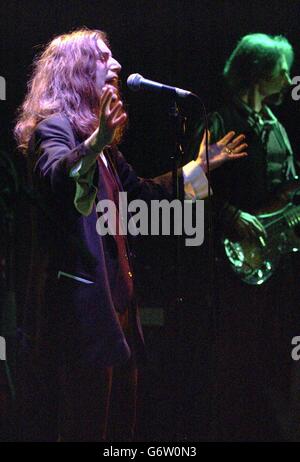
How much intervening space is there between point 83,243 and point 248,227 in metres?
1.04

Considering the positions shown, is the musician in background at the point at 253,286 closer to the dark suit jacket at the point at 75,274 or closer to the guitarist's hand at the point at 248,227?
the guitarist's hand at the point at 248,227

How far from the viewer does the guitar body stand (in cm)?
285

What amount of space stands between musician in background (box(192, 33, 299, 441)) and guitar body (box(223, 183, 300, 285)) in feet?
0.09

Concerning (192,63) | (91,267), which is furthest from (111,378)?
(192,63)

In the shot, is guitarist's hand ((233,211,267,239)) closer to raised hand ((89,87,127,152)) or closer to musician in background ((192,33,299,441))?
musician in background ((192,33,299,441))

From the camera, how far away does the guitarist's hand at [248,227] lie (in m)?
2.85

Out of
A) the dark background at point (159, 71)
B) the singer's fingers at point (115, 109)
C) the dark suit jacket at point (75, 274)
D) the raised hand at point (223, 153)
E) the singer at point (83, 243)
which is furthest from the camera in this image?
the dark background at point (159, 71)

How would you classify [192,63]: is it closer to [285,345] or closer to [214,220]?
[214,220]

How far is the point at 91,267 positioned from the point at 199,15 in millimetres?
1371

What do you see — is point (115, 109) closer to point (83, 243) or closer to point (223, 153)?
point (83, 243)

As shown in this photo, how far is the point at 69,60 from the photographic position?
90.8 inches

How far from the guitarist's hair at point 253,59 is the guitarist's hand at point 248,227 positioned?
563 millimetres

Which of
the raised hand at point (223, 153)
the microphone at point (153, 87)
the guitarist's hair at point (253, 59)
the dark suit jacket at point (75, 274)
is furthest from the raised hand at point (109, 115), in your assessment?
the guitarist's hair at point (253, 59)

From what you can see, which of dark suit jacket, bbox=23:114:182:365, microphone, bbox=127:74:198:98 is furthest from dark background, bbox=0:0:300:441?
microphone, bbox=127:74:198:98
